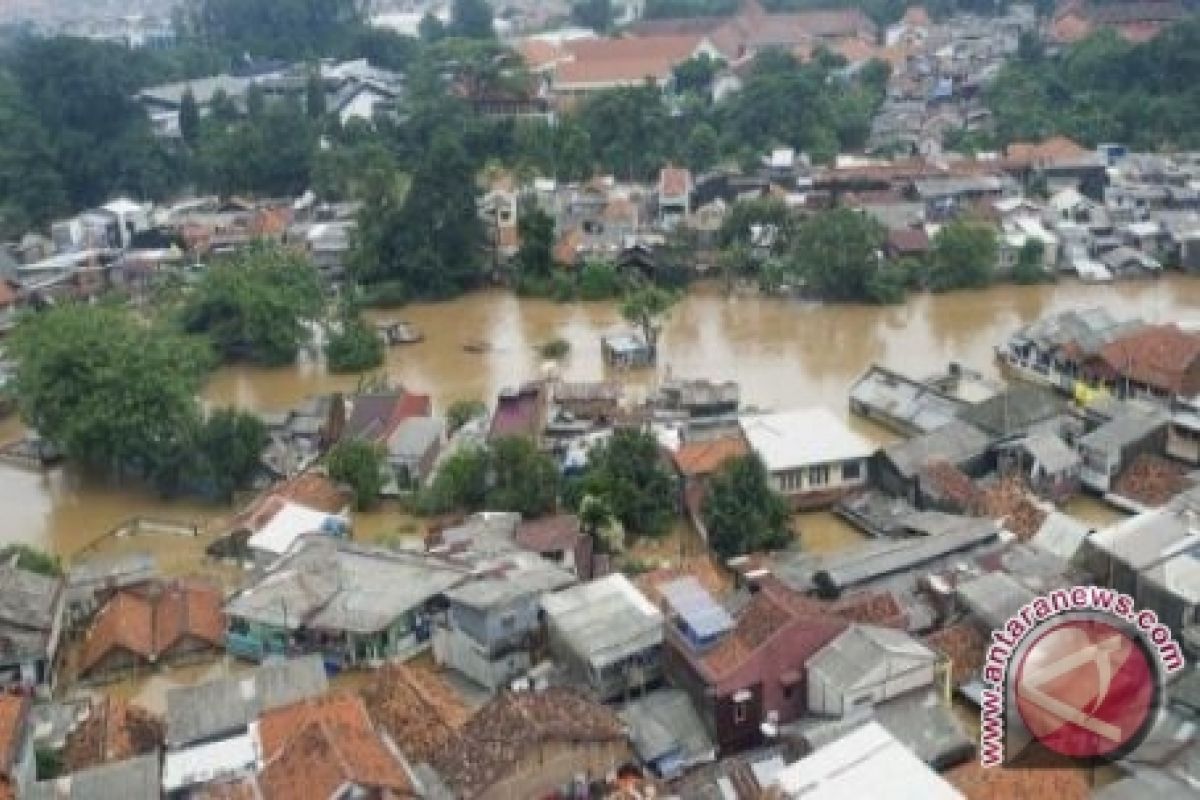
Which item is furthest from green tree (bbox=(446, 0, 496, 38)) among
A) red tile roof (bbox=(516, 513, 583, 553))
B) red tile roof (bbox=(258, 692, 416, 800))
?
red tile roof (bbox=(258, 692, 416, 800))

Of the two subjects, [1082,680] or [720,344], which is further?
[720,344]

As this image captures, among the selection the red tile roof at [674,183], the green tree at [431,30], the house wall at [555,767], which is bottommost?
the house wall at [555,767]

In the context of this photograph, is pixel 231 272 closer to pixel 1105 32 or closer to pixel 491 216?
pixel 491 216

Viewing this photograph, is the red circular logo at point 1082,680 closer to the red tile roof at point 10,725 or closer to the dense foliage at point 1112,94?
the red tile roof at point 10,725

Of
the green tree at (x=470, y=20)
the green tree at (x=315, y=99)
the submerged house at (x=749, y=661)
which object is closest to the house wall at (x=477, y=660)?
the submerged house at (x=749, y=661)

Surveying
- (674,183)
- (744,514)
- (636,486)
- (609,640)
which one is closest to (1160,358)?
(744,514)

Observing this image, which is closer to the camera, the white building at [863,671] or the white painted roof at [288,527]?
the white building at [863,671]

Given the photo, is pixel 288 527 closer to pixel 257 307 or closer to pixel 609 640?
pixel 609 640

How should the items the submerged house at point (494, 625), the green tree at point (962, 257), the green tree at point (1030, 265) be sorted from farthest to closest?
1. the green tree at point (1030, 265)
2. the green tree at point (962, 257)
3. the submerged house at point (494, 625)
